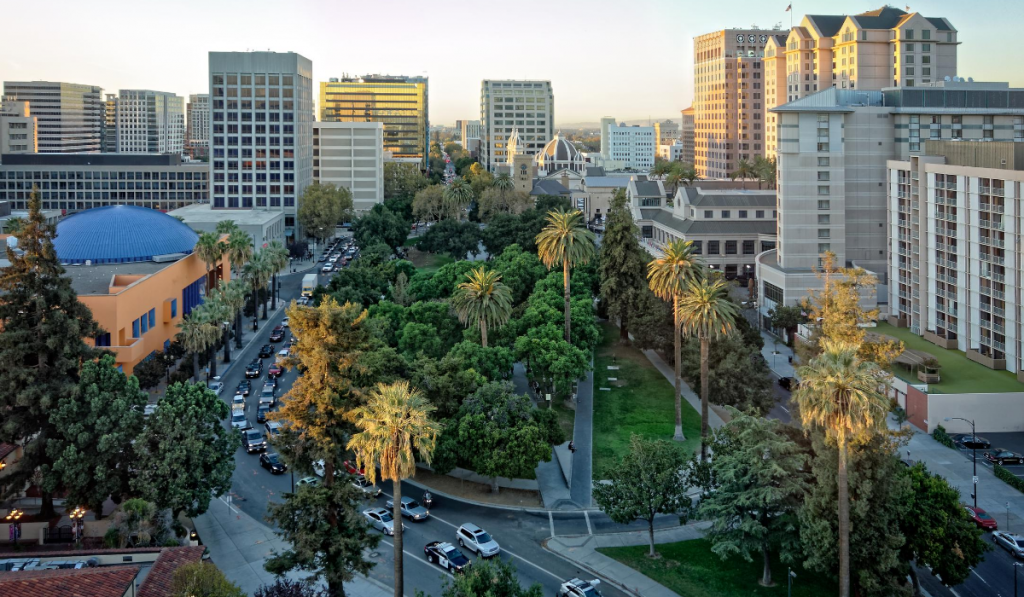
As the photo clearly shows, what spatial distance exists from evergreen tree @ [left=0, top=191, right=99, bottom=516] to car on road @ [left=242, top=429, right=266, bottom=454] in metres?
15.5

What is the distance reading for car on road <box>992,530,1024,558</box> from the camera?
169 feet

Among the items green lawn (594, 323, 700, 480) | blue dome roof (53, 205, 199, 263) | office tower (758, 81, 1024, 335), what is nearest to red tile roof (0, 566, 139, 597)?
green lawn (594, 323, 700, 480)

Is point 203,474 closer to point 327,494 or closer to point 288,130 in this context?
point 327,494

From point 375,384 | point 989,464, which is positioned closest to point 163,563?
point 375,384

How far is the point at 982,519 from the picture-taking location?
55.3 m

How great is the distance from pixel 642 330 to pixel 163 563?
2134 inches

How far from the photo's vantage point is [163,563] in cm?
4275

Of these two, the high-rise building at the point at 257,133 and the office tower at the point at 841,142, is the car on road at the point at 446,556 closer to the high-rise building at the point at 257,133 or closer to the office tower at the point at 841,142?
the office tower at the point at 841,142

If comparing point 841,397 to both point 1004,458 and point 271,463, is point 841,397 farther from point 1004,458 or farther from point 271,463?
point 271,463

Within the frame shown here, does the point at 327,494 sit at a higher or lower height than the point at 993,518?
higher

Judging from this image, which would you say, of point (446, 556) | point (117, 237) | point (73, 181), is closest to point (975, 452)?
point (446, 556)

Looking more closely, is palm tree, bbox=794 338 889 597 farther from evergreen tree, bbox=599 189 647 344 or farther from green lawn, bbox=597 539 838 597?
evergreen tree, bbox=599 189 647 344

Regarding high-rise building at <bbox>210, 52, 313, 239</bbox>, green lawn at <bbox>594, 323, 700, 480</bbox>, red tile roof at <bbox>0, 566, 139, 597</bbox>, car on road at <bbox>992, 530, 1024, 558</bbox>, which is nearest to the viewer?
red tile roof at <bbox>0, 566, 139, 597</bbox>

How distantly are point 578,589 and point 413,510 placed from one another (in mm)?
14215
